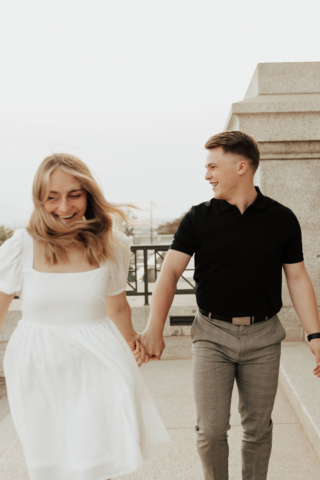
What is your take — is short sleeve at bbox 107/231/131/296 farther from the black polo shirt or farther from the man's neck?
the man's neck

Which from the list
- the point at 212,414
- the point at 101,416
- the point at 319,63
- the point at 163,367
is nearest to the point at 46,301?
the point at 101,416

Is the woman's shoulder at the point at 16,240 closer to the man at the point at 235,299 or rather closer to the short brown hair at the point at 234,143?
the man at the point at 235,299

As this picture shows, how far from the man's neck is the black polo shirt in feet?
0.08

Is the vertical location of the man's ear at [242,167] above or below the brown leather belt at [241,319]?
above

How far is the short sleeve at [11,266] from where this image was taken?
1.92 meters

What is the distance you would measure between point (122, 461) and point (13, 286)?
0.92 meters

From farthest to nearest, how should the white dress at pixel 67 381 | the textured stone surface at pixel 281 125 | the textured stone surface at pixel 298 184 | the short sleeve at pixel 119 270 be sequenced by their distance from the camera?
the textured stone surface at pixel 298 184, the textured stone surface at pixel 281 125, the short sleeve at pixel 119 270, the white dress at pixel 67 381

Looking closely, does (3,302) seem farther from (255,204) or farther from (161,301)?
(255,204)

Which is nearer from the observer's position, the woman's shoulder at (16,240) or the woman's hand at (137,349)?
the woman's shoulder at (16,240)

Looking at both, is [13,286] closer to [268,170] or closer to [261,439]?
[261,439]

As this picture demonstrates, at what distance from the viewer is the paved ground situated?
296 cm

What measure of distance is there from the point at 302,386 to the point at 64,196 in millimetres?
2820

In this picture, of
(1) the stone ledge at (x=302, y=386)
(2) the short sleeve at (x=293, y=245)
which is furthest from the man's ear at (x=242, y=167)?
(1) the stone ledge at (x=302, y=386)

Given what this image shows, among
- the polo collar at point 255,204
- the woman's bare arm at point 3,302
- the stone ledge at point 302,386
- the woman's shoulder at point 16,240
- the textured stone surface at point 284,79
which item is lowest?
the stone ledge at point 302,386
